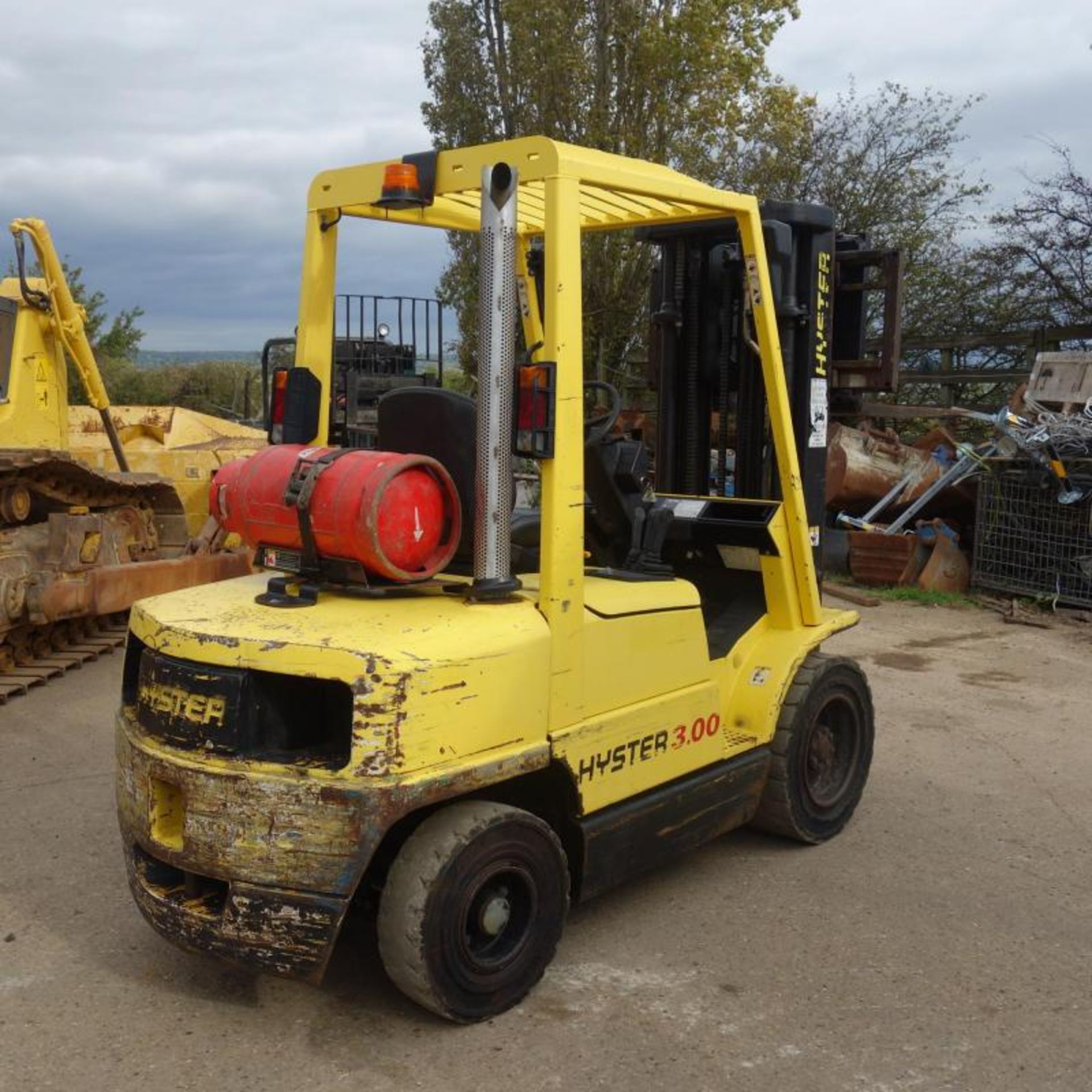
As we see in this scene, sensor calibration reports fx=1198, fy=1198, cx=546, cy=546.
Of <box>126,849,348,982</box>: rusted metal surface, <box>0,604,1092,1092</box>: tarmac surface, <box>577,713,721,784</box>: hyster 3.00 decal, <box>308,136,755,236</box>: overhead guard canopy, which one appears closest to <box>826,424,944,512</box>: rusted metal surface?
<box>0,604,1092,1092</box>: tarmac surface

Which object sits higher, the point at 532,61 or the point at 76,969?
the point at 532,61

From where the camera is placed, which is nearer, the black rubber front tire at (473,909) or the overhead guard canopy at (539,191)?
the black rubber front tire at (473,909)

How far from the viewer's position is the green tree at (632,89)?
632 inches

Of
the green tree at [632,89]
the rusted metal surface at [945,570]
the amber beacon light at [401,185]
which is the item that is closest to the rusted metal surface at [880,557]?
the rusted metal surface at [945,570]

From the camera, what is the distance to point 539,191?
4.45 meters

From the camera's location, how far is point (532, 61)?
1666 centimetres

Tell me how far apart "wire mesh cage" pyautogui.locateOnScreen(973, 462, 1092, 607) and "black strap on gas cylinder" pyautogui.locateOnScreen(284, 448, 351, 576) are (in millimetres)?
8053

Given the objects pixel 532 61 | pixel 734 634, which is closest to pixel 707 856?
pixel 734 634

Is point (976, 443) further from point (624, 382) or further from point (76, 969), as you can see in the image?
point (76, 969)

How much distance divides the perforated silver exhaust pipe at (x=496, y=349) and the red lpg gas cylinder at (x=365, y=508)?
0.15 meters

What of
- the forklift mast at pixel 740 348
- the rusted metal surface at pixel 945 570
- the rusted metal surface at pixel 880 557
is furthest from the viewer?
the rusted metal surface at pixel 880 557

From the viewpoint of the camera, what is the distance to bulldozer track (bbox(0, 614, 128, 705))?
7.72 m

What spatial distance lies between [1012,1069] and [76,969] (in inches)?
112

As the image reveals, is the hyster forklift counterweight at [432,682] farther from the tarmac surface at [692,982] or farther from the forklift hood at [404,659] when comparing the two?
the tarmac surface at [692,982]
